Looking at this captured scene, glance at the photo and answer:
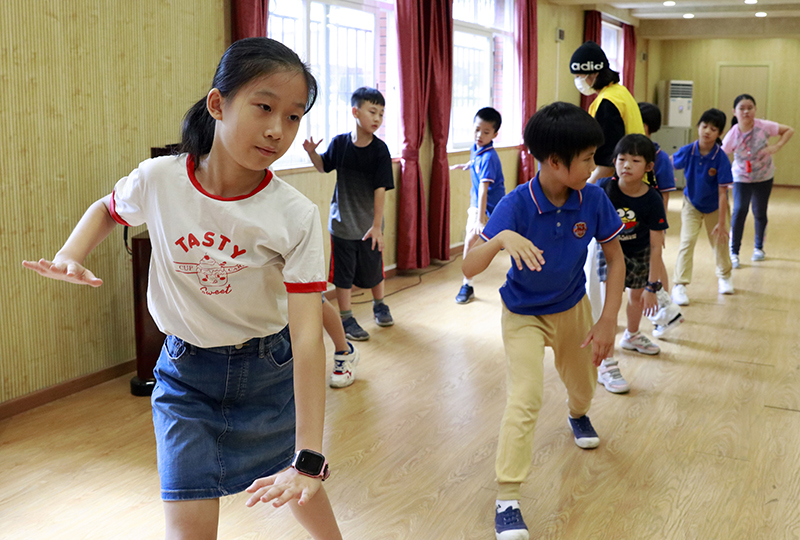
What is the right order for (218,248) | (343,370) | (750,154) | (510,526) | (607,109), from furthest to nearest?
(750,154)
(607,109)
(343,370)
(510,526)
(218,248)

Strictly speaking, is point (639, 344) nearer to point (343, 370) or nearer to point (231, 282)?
point (343, 370)

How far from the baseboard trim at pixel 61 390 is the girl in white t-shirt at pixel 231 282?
1.96 meters

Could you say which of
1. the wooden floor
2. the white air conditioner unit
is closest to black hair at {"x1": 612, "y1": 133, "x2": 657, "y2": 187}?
the wooden floor

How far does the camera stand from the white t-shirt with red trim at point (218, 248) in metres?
1.37

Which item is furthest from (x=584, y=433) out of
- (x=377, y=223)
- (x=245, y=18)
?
(x=245, y=18)

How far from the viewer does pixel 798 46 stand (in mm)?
12461

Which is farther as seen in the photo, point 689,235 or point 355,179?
point 689,235

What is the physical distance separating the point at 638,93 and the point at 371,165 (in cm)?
964

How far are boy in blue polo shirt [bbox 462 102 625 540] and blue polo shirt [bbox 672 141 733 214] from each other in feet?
9.17

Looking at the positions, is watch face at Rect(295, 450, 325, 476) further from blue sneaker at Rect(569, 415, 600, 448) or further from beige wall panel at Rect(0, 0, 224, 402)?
beige wall panel at Rect(0, 0, 224, 402)

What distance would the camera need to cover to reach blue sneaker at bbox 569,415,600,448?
278 cm

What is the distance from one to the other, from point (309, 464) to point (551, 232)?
1.30 m

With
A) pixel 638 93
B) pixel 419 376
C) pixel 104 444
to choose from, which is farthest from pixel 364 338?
pixel 638 93

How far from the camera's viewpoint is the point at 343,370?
11.2 ft
